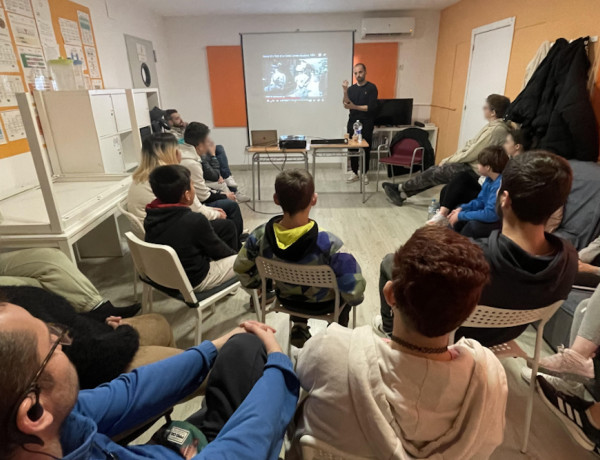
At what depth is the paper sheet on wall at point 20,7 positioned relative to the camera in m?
2.57

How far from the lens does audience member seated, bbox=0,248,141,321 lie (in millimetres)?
1575

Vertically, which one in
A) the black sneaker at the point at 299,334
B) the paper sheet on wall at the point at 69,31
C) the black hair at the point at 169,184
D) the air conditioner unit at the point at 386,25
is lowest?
the black sneaker at the point at 299,334

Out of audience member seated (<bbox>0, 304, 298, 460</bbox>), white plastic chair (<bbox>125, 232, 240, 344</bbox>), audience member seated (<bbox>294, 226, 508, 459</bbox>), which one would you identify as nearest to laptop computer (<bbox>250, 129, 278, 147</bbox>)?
white plastic chair (<bbox>125, 232, 240, 344</bbox>)

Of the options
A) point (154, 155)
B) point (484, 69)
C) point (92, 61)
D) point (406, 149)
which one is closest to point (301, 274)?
point (154, 155)

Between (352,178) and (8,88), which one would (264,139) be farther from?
(8,88)

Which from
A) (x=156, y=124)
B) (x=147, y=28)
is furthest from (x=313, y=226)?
(x=147, y=28)

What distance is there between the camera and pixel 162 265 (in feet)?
5.49

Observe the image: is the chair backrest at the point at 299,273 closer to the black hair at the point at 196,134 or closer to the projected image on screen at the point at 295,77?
the black hair at the point at 196,134

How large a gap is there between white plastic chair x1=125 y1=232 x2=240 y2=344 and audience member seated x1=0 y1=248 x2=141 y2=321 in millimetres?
250

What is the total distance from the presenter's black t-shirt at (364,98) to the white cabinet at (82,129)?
144 inches

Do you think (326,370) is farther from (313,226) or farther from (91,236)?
(91,236)

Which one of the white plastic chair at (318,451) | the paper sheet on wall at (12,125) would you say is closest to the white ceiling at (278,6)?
the paper sheet on wall at (12,125)

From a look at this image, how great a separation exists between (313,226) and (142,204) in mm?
1440

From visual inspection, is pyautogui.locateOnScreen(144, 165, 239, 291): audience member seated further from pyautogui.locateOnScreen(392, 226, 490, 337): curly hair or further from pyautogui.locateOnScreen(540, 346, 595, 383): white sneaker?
pyautogui.locateOnScreen(540, 346, 595, 383): white sneaker
